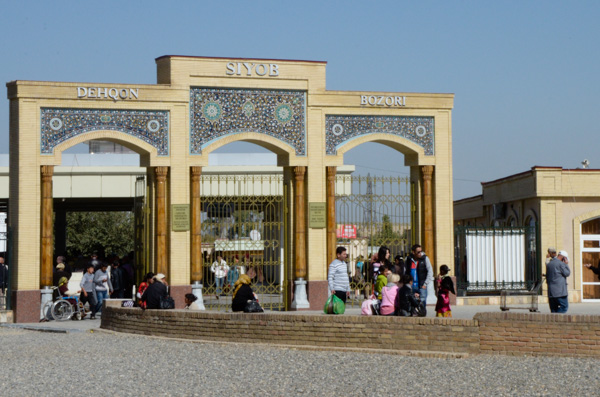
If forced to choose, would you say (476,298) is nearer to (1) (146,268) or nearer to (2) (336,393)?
(1) (146,268)

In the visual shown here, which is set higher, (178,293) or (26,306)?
(178,293)

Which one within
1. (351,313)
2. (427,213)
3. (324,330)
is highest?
(427,213)

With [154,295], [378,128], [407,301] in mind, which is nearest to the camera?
[407,301]

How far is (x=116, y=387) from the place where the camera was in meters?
11.8

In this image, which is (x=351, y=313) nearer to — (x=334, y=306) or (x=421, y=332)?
(x=334, y=306)

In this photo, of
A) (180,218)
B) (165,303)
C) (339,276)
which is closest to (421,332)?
(339,276)

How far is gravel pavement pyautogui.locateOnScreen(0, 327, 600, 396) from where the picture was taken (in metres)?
11.4

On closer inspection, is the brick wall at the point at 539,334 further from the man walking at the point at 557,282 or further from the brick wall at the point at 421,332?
the man walking at the point at 557,282

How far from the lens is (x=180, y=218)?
72.3 ft

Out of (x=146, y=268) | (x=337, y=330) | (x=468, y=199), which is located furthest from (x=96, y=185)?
(x=337, y=330)

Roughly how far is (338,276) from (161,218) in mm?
5946

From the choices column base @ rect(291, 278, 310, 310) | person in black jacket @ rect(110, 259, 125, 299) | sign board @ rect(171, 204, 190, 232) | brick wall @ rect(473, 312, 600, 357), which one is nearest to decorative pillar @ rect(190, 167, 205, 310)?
sign board @ rect(171, 204, 190, 232)

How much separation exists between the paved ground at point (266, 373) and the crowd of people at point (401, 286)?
1328mm

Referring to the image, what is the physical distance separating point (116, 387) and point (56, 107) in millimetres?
10715
